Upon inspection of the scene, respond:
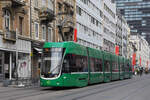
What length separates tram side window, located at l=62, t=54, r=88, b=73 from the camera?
22703mm

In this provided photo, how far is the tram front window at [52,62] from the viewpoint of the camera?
72.5ft

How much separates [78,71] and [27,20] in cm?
1315

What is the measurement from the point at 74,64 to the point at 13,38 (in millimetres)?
10039

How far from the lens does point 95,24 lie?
6975 cm

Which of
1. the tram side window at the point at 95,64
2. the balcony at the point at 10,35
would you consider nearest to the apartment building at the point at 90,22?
the tram side window at the point at 95,64

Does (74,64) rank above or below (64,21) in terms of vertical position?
below

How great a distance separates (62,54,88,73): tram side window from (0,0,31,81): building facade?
6.27 m

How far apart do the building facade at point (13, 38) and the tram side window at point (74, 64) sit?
6.27 metres

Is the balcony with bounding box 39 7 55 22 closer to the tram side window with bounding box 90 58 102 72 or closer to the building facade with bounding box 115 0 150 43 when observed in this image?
the tram side window with bounding box 90 58 102 72

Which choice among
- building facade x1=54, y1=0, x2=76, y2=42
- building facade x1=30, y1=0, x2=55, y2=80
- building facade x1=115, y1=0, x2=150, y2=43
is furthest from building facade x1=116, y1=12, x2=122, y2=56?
building facade x1=115, y1=0, x2=150, y2=43

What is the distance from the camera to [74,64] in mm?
23906

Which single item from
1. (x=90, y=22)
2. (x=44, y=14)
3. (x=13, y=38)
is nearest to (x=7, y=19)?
(x=13, y=38)

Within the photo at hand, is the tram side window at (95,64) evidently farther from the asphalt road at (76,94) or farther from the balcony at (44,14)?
the balcony at (44,14)

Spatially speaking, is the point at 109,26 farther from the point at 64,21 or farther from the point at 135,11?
the point at 135,11
